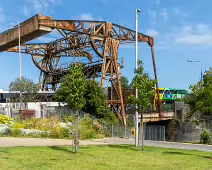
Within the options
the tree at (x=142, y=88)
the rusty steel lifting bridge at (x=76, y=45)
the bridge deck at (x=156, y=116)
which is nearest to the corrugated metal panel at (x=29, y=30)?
the rusty steel lifting bridge at (x=76, y=45)

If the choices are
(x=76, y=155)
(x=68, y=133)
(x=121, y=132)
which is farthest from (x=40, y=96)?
(x=76, y=155)

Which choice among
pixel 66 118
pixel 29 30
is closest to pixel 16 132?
pixel 66 118

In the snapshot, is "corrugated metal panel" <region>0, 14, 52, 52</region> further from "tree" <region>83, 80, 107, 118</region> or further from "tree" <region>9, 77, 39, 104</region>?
"tree" <region>9, 77, 39, 104</region>

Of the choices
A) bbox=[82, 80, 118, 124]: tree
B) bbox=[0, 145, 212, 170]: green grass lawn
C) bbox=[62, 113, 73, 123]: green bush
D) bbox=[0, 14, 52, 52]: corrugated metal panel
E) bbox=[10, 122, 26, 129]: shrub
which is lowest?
bbox=[0, 145, 212, 170]: green grass lawn

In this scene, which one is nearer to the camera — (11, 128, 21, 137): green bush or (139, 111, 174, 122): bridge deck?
(11, 128, 21, 137): green bush

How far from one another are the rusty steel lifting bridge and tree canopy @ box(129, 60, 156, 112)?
390 inches

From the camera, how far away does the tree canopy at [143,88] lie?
17844 millimetres

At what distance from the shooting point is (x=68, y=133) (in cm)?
2162

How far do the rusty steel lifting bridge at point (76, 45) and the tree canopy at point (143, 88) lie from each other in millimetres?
9899

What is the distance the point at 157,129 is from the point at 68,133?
458 inches

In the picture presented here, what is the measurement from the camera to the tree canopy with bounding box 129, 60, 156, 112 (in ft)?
58.5

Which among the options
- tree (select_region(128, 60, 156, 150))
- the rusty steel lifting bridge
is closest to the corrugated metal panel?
the rusty steel lifting bridge

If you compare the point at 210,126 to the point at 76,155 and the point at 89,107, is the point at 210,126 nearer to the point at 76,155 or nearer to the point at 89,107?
the point at 89,107

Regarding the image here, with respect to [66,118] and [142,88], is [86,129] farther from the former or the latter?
[142,88]
